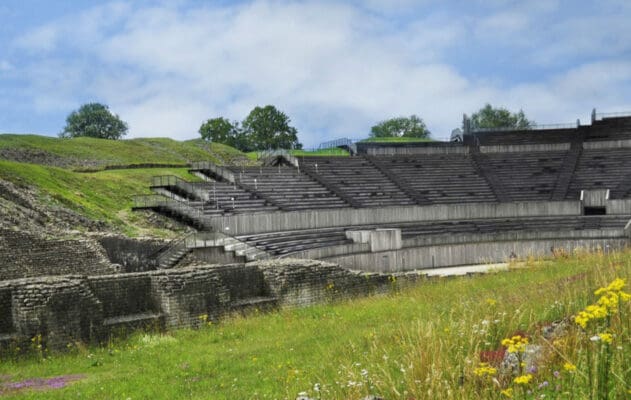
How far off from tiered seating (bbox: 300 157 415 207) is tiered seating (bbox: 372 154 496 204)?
129 cm

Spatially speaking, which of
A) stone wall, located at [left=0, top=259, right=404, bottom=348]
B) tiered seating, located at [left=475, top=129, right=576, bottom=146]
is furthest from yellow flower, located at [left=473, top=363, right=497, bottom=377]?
tiered seating, located at [left=475, top=129, right=576, bottom=146]

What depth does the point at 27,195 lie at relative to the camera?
105ft

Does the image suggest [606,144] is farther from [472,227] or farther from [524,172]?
[472,227]

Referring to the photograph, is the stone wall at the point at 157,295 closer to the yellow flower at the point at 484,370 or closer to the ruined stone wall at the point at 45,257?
the ruined stone wall at the point at 45,257

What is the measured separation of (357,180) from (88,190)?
59.1 feet

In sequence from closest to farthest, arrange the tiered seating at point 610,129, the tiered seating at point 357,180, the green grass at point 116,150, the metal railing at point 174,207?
the metal railing at point 174,207 < the tiered seating at point 357,180 < the tiered seating at point 610,129 < the green grass at point 116,150

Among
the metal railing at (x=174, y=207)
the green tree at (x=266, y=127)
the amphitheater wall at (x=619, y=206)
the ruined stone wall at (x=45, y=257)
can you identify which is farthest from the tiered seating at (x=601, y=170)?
the green tree at (x=266, y=127)

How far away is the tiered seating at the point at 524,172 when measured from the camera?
41562mm

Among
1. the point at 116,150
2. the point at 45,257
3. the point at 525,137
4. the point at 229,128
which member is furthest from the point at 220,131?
the point at 45,257

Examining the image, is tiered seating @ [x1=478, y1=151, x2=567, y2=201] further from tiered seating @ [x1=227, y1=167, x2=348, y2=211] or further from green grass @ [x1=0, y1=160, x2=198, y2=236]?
green grass @ [x1=0, y1=160, x2=198, y2=236]

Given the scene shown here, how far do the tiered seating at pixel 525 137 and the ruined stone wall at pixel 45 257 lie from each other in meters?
36.7

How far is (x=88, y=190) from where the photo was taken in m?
42.0


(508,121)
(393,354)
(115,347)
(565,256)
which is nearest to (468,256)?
(565,256)

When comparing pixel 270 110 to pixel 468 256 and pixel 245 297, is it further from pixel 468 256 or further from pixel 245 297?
pixel 245 297
